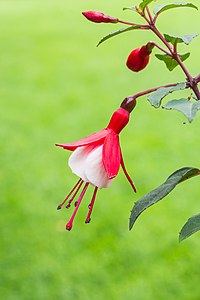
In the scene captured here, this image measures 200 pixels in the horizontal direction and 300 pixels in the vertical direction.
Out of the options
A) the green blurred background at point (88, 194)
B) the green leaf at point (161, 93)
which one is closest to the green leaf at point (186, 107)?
the green leaf at point (161, 93)

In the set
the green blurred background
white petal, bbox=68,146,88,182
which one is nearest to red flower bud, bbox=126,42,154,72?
white petal, bbox=68,146,88,182

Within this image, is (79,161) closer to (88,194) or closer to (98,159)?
(98,159)

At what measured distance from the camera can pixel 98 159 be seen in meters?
0.71

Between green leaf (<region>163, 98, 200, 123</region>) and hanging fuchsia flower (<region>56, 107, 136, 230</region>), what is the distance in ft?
0.23

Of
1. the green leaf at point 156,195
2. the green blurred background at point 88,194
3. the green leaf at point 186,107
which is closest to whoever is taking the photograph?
the green leaf at point 186,107

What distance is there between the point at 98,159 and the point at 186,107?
0.11 m

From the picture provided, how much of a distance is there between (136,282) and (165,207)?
589mm

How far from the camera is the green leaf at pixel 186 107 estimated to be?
0.68 meters

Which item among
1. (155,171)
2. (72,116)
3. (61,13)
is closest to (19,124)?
(72,116)

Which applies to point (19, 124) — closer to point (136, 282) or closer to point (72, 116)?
point (72, 116)

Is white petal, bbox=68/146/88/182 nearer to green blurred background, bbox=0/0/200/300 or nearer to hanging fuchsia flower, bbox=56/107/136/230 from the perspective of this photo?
hanging fuchsia flower, bbox=56/107/136/230

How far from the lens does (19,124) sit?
3900 millimetres

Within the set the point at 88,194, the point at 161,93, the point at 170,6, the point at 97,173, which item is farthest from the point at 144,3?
the point at 88,194

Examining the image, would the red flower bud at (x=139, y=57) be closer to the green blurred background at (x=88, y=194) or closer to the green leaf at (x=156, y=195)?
the green leaf at (x=156, y=195)
